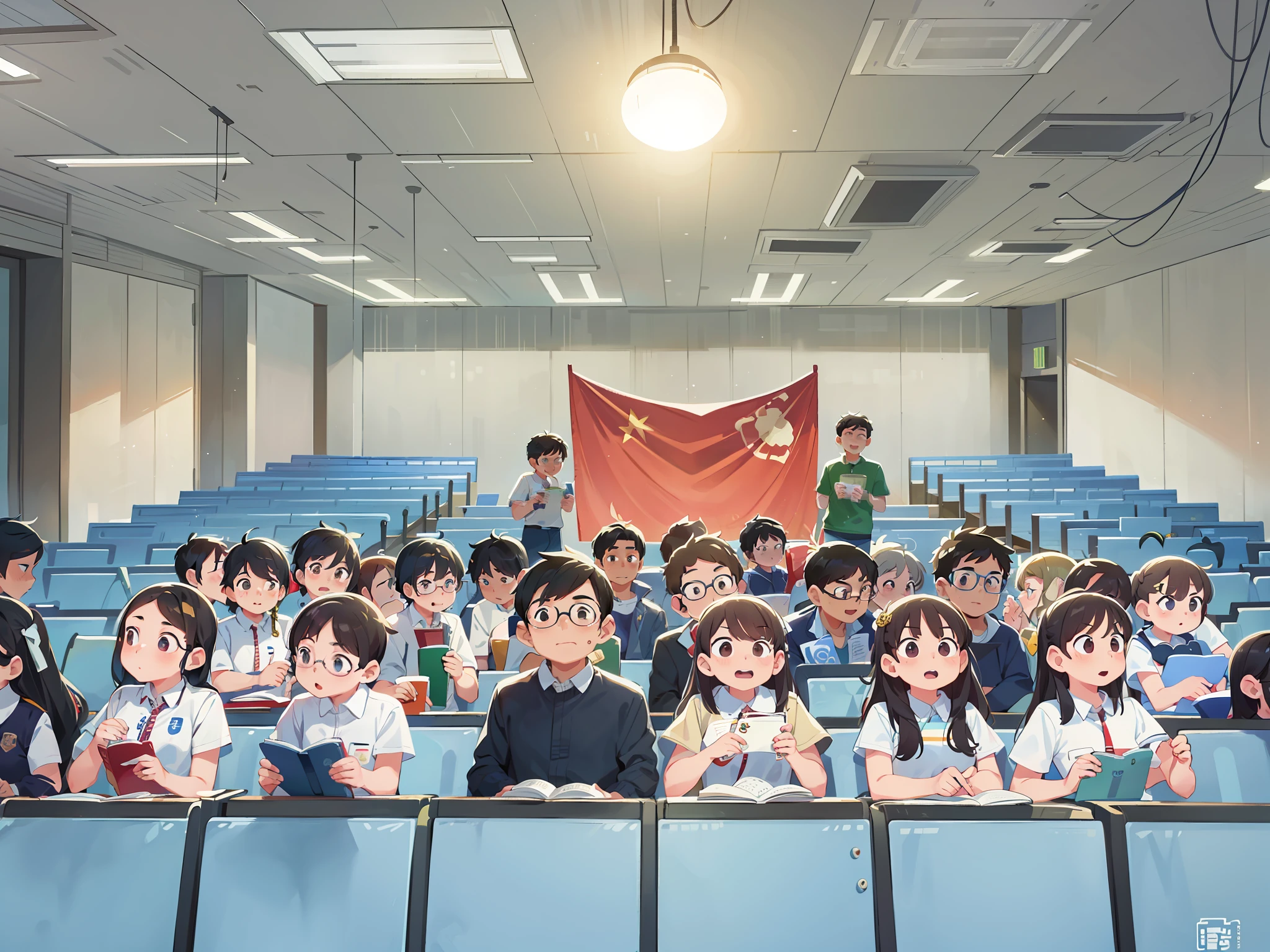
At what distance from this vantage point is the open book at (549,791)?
176cm

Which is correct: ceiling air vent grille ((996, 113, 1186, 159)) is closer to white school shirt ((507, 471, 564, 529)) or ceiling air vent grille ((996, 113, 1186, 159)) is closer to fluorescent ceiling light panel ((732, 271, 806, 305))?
white school shirt ((507, 471, 564, 529))

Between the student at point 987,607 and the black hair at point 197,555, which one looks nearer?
the student at point 987,607

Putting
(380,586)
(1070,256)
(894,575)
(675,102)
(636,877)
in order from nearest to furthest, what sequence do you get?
(636,877), (675,102), (380,586), (894,575), (1070,256)

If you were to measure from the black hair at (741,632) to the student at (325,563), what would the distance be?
63.7 inches

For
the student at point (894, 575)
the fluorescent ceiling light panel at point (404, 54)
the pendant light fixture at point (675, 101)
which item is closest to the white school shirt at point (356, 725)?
the student at point (894, 575)

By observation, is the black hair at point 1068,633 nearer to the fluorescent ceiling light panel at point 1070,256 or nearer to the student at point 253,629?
the student at point 253,629

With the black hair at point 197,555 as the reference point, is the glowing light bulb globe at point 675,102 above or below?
above

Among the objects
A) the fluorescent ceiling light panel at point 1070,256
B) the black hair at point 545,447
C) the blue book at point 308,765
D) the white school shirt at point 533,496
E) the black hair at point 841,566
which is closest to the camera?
the blue book at point 308,765

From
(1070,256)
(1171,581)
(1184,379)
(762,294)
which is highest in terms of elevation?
(762,294)

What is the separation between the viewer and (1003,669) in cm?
291

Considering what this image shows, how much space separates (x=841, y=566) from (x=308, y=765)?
1.87 m

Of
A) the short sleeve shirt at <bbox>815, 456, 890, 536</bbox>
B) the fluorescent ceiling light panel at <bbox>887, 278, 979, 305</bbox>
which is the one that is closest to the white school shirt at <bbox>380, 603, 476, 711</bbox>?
the short sleeve shirt at <bbox>815, 456, 890, 536</bbox>

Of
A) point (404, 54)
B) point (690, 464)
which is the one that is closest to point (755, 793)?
point (404, 54)

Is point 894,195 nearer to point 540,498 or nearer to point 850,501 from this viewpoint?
point 850,501
